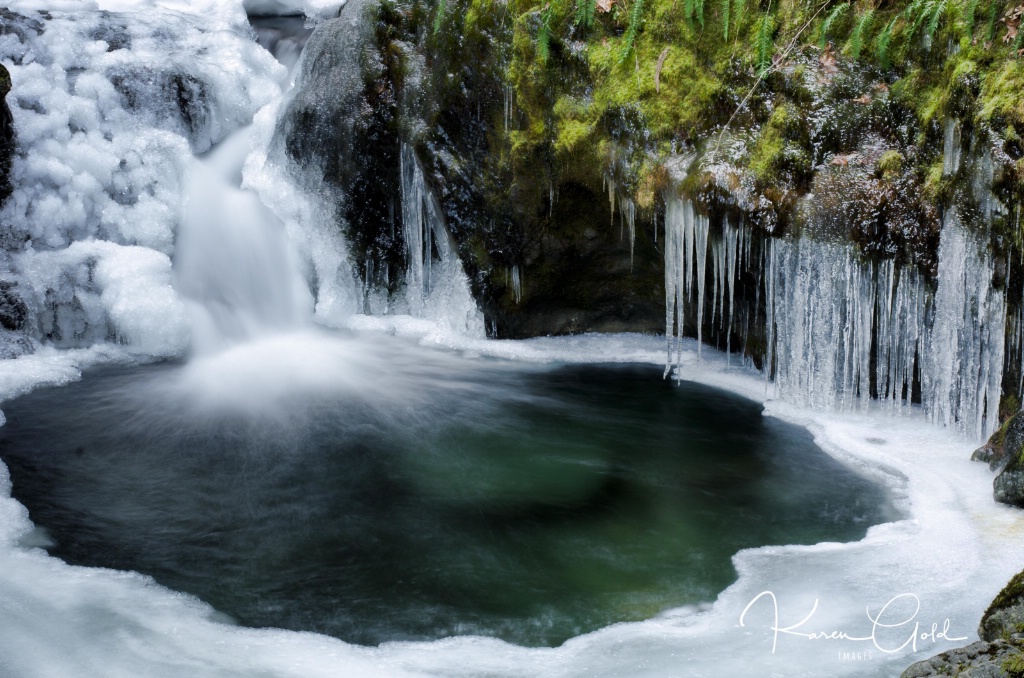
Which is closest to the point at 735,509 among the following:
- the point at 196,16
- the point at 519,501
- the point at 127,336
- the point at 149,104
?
the point at 519,501

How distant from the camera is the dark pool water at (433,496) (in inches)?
185

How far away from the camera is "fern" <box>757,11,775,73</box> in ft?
24.2

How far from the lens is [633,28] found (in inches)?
313

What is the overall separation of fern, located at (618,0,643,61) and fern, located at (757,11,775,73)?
1.09 m

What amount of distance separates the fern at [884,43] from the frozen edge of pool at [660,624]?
3.42 metres

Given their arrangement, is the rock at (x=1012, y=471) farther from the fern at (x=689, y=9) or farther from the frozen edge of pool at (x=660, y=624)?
the fern at (x=689, y=9)

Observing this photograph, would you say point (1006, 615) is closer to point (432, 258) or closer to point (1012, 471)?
point (1012, 471)

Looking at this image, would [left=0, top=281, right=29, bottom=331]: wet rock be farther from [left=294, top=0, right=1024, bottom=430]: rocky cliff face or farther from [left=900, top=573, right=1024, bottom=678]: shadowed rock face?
[left=900, top=573, right=1024, bottom=678]: shadowed rock face

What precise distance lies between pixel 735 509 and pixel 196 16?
9.96 metres

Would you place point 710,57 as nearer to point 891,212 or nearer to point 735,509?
point 891,212

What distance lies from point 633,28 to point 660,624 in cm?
547

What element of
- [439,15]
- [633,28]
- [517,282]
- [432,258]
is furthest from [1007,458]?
[439,15]

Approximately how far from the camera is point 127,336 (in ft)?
29.8

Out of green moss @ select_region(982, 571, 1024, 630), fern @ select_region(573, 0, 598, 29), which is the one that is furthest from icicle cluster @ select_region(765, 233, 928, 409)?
green moss @ select_region(982, 571, 1024, 630)
